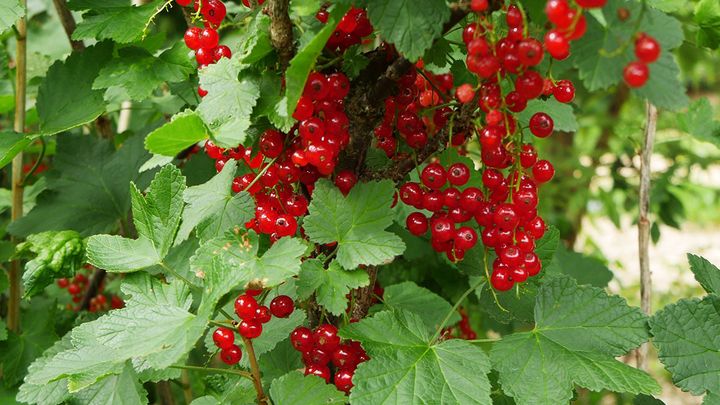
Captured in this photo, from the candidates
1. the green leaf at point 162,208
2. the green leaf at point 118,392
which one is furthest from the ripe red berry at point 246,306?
the green leaf at point 118,392

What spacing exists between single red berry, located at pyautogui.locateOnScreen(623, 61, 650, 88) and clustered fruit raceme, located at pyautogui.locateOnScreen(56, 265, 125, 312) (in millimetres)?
1004

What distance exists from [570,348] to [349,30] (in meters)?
0.43

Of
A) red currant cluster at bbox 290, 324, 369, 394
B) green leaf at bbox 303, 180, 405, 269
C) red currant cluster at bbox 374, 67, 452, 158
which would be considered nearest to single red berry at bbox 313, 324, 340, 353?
red currant cluster at bbox 290, 324, 369, 394

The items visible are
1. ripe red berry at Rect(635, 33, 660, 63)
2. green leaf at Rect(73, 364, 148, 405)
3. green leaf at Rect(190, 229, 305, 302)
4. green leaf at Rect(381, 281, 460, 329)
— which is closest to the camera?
ripe red berry at Rect(635, 33, 660, 63)

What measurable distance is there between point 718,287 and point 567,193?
1.51 m

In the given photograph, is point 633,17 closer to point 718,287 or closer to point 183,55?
point 718,287

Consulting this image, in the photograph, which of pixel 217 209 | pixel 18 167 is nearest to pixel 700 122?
pixel 217 209

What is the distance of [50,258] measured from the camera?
92 centimetres

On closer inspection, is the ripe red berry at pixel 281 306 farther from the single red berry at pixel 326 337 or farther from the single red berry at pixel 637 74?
the single red berry at pixel 637 74

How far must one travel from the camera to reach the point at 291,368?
97 cm

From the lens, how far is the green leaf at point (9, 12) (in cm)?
83

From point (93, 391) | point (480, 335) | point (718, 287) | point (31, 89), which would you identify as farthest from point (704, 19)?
point (31, 89)

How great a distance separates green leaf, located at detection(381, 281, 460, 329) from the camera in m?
1.01

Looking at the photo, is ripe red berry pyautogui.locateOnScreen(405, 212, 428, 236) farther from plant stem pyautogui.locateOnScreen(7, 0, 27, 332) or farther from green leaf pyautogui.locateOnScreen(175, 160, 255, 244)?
plant stem pyautogui.locateOnScreen(7, 0, 27, 332)
